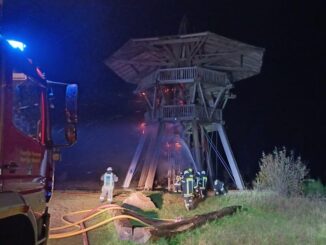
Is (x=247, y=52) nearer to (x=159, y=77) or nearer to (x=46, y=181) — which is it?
(x=159, y=77)

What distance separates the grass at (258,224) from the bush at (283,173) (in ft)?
4.64

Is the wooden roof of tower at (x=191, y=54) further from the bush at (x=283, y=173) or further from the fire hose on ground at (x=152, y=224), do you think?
the fire hose on ground at (x=152, y=224)

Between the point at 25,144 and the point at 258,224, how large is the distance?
9.23 meters

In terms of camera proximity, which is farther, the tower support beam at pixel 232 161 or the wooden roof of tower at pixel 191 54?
the tower support beam at pixel 232 161

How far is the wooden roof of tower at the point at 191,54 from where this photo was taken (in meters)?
28.4

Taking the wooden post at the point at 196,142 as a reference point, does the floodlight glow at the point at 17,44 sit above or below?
above

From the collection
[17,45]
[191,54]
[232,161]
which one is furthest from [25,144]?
[232,161]

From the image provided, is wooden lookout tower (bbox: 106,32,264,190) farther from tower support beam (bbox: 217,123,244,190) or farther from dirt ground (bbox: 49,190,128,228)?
dirt ground (bbox: 49,190,128,228)

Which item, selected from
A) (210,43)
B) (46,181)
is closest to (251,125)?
(210,43)

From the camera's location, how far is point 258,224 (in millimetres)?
13156

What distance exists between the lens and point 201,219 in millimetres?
13055

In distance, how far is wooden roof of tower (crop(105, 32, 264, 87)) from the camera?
28.4 meters

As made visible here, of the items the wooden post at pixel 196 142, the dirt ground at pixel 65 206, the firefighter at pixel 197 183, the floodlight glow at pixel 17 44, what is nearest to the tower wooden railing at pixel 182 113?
the wooden post at pixel 196 142

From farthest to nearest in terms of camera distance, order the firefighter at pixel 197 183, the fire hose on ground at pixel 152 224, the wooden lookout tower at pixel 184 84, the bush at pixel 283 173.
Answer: the wooden lookout tower at pixel 184 84, the firefighter at pixel 197 183, the bush at pixel 283 173, the fire hose on ground at pixel 152 224
